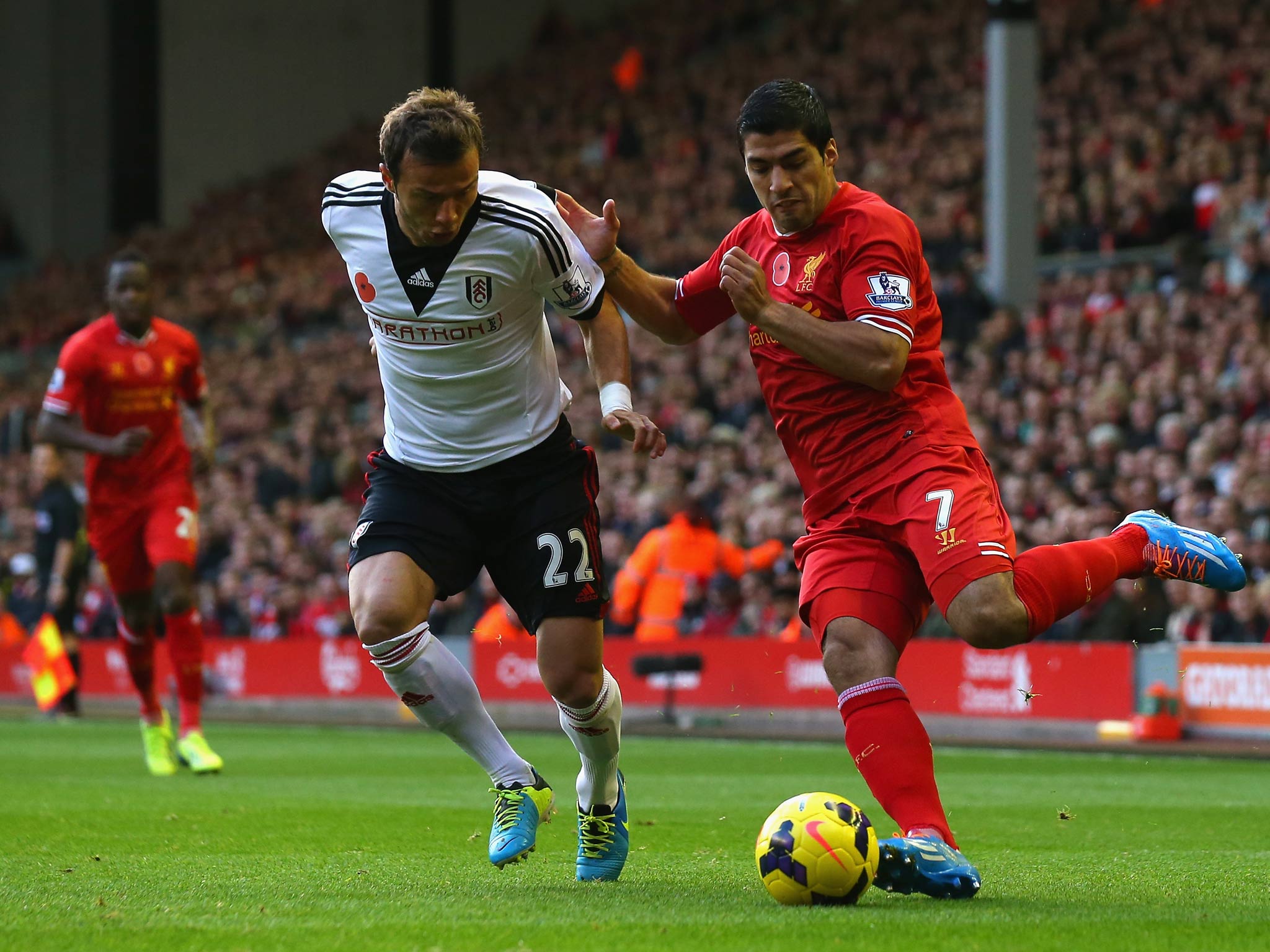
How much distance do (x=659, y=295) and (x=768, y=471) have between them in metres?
13.0

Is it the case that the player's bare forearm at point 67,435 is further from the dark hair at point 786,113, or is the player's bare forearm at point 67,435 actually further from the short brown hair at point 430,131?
the dark hair at point 786,113

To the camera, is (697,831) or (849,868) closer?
(849,868)

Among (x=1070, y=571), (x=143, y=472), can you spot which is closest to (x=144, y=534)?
(x=143, y=472)

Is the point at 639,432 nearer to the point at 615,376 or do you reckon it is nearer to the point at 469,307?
the point at 615,376

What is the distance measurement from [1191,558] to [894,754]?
52.0 inches

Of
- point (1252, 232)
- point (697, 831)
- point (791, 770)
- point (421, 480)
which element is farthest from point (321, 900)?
point (1252, 232)

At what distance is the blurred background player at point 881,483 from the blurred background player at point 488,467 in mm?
480

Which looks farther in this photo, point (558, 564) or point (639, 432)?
point (558, 564)

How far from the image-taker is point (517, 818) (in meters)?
5.86

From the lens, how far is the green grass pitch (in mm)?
4781

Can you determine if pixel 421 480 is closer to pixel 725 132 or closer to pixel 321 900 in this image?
pixel 321 900

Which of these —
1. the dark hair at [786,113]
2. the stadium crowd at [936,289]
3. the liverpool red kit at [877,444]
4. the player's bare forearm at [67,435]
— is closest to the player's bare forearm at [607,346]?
the liverpool red kit at [877,444]

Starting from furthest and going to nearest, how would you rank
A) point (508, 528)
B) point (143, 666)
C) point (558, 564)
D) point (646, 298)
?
point (143, 666) < point (646, 298) < point (508, 528) < point (558, 564)

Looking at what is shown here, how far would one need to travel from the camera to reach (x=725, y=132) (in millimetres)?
28031
